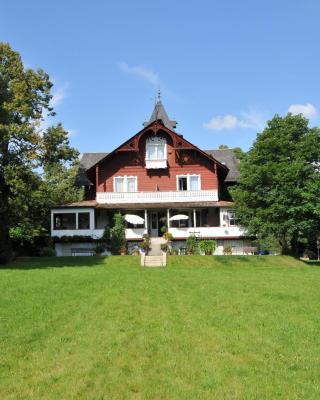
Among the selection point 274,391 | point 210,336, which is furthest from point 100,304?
point 274,391

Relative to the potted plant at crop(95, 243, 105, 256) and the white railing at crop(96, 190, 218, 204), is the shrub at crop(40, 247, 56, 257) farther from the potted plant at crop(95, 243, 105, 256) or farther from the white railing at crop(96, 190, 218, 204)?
the white railing at crop(96, 190, 218, 204)

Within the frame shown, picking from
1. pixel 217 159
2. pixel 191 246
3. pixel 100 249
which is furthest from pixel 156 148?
pixel 100 249

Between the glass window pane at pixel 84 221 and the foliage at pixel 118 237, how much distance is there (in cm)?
377

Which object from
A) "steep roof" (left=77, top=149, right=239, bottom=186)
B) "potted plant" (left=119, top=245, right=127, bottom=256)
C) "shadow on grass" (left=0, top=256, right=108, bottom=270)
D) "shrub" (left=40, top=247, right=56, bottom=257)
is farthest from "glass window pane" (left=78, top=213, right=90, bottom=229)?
"shadow on grass" (left=0, top=256, right=108, bottom=270)

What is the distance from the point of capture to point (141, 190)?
3925 cm

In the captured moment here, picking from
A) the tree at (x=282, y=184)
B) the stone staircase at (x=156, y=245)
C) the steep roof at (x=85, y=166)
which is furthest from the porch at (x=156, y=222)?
the steep roof at (x=85, y=166)

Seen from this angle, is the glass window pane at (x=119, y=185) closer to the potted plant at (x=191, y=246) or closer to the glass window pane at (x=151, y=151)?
the glass window pane at (x=151, y=151)

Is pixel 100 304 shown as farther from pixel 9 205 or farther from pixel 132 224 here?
pixel 132 224

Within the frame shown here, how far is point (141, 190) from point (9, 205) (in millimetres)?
13503

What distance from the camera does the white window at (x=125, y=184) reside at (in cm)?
3922

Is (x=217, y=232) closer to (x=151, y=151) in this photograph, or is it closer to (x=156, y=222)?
(x=156, y=222)

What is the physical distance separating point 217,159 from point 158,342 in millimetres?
36267

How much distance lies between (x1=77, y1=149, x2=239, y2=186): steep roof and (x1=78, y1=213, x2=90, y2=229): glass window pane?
3.60 m

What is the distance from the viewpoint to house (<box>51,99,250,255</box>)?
36719mm
